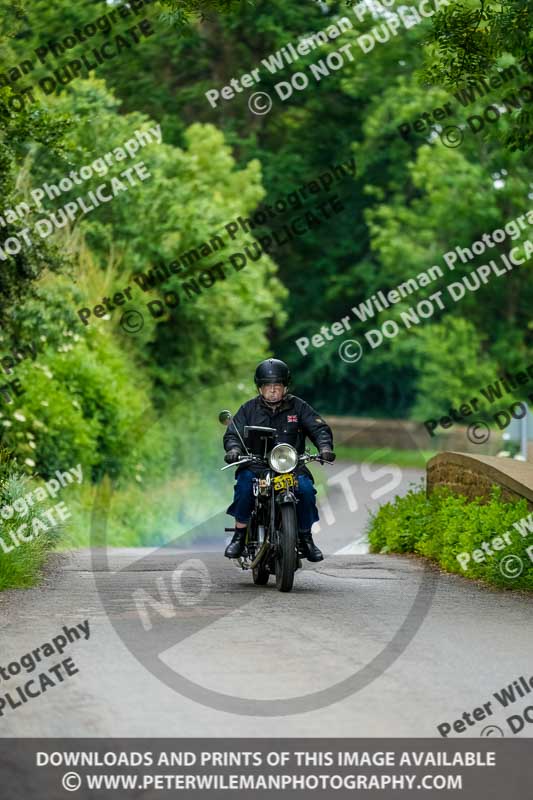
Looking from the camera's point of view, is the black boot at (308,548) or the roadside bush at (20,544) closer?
the black boot at (308,548)

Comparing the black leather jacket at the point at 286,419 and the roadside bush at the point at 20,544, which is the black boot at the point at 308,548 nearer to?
the black leather jacket at the point at 286,419

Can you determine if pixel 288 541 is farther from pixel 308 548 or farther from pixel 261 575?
pixel 261 575

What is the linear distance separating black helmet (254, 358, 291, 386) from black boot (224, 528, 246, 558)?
4.12ft

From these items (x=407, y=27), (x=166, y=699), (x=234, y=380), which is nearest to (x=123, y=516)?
(x=234, y=380)

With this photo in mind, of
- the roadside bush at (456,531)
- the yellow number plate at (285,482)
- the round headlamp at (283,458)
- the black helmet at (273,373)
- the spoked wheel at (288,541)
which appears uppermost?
the black helmet at (273,373)

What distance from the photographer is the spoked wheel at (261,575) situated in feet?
42.5

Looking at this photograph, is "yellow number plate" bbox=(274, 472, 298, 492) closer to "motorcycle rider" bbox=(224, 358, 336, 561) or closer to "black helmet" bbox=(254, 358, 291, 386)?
"motorcycle rider" bbox=(224, 358, 336, 561)

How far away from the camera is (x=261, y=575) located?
515 inches

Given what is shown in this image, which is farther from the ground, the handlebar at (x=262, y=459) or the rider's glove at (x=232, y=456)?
the rider's glove at (x=232, y=456)

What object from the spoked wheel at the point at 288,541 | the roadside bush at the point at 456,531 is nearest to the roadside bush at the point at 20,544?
the spoked wheel at the point at 288,541

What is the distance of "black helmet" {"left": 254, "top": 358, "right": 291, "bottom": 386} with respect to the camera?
12812 millimetres

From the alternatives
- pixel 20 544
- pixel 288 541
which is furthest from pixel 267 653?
pixel 20 544

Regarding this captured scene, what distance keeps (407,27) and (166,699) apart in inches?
1690

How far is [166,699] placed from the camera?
7.79 metres
